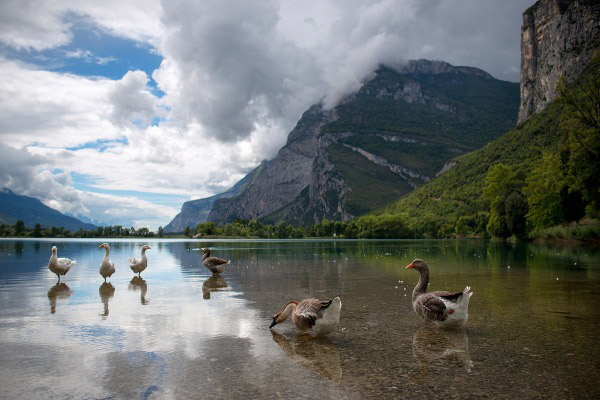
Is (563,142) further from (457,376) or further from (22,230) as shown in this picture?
(22,230)

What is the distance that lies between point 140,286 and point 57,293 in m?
3.31

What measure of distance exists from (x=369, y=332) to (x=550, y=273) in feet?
57.0

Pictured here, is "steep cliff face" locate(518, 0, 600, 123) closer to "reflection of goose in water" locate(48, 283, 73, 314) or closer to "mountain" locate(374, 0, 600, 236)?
"mountain" locate(374, 0, 600, 236)

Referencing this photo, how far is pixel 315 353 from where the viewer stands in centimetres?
795

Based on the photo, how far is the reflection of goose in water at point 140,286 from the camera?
14773 millimetres

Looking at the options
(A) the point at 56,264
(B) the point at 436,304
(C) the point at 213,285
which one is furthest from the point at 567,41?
(A) the point at 56,264

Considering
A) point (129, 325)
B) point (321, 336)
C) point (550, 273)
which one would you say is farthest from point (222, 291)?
point (550, 273)

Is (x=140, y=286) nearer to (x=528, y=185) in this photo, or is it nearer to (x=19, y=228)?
(x=528, y=185)

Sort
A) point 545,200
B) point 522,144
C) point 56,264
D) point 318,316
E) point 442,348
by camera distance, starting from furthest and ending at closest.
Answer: point 522,144
point 545,200
point 56,264
point 318,316
point 442,348

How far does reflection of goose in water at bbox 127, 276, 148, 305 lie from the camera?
14.8m

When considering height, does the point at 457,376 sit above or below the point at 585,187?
below

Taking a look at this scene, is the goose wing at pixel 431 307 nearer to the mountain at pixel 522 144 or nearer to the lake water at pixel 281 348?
the lake water at pixel 281 348

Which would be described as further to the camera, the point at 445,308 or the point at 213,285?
the point at 213,285

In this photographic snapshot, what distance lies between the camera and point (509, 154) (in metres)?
144
